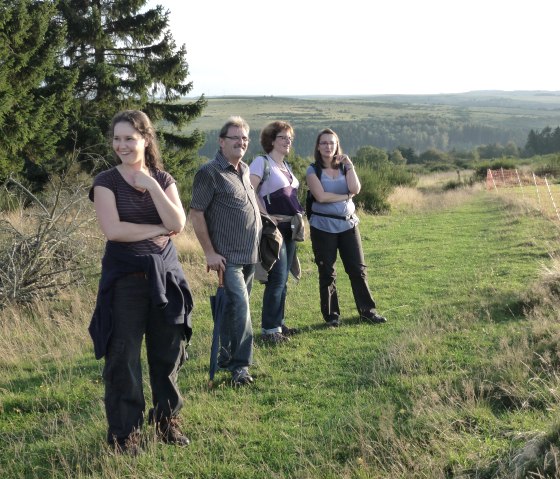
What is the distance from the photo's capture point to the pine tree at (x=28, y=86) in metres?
14.2

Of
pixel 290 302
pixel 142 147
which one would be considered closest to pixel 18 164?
pixel 290 302

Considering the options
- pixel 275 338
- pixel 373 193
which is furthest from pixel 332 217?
pixel 373 193

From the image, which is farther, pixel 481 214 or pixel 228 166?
pixel 481 214

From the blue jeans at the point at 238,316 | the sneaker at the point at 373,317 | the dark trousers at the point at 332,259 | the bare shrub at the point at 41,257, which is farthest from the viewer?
the bare shrub at the point at 41,257

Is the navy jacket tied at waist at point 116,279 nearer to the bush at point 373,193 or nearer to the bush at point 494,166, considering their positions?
the bush at point 373,193

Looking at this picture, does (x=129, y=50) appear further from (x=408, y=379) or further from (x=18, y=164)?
(x=408, y=379)

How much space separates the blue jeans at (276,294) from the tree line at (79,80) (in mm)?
9854

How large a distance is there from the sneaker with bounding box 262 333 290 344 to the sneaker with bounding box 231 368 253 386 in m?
1.08

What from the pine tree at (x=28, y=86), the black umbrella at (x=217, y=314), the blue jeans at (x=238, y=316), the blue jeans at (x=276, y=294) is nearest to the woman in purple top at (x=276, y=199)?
the blue jeans at (x=276, y=294)

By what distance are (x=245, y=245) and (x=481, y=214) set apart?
16.0 metres

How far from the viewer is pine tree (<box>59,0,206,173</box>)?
1959cm

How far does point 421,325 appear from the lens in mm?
6047

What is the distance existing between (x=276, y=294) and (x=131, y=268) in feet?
8.50

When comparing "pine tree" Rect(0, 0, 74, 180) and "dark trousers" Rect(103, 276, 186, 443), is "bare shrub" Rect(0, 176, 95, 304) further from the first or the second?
"pine tree" Rect(0, 0, 74, 180)
